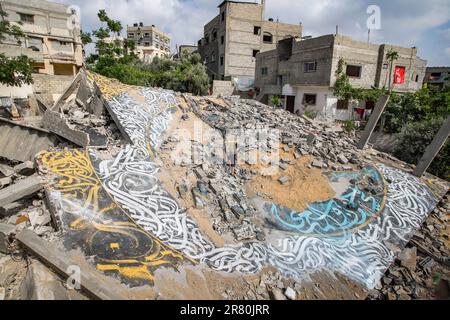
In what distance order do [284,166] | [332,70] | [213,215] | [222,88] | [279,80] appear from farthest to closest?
1. [222,88]
2. [279,80]
3. [332,70]
4. [284,166]
5. [213,215]

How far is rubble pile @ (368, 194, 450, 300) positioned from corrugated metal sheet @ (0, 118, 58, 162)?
7.92 m

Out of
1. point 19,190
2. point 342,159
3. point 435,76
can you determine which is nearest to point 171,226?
point 19,190

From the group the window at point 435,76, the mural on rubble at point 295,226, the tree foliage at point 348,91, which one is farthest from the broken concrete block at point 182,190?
the window at point 435,76

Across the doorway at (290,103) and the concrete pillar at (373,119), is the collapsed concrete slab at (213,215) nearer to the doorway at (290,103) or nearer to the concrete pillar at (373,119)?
the concrete pillar at (373,119)

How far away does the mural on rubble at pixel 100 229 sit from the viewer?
147 inches

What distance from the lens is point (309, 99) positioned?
21.4m

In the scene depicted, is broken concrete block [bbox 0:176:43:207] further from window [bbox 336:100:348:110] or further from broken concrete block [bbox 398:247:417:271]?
window [bbox 336:100:348:110]

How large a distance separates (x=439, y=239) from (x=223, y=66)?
2694 centimetres

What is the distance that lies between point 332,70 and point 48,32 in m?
26.0

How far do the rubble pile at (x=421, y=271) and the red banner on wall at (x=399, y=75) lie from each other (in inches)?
759

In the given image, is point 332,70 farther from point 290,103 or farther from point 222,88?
point 222,88

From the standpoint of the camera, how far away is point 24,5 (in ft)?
73.9

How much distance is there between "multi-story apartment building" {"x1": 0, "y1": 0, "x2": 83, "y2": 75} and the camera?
22.3 meters

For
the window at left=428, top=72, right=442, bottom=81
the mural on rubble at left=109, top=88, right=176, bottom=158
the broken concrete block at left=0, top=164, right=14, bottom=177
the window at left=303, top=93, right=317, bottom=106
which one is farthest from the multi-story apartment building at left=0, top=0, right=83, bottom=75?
the window at left=428, top=72, right=442, bottom=81
